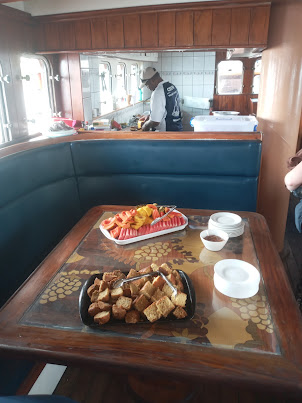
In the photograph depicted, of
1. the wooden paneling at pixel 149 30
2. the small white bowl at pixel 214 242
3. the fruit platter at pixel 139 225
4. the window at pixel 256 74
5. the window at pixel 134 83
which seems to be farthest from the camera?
the window at pixel 134 83

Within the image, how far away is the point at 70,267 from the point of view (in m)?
1.38

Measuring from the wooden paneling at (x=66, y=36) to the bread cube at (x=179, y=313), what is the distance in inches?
139

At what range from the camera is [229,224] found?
162 cm

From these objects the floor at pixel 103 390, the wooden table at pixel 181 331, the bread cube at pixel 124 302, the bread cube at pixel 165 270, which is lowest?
the floor at pixel 103 390

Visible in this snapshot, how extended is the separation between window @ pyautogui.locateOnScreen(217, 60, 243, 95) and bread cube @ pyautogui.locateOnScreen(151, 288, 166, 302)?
22.5ft

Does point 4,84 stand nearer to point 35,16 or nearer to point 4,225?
point 35,16

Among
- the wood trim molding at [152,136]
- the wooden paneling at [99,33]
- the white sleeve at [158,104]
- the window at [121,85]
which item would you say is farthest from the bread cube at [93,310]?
the window at [121,85]

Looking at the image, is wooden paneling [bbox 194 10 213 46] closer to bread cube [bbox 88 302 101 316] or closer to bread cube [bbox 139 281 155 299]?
bread cube [bbox 139 281 155 299]

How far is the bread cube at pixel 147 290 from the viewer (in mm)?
1122

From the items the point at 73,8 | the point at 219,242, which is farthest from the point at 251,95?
the point at 219,242

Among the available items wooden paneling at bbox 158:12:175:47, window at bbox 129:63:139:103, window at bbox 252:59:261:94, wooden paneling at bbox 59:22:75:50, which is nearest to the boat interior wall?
wooden paneling at bbox 158:12:175:47

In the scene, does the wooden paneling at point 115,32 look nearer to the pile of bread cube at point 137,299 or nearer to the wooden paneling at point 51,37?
the wooden paneling at point 51,37

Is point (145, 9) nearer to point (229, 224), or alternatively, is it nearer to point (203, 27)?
point (203, 27)

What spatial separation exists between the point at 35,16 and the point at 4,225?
111 inches
